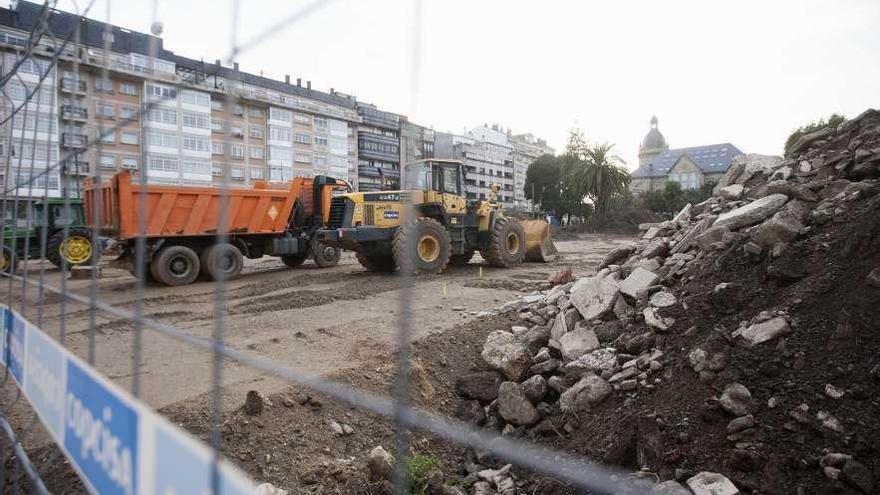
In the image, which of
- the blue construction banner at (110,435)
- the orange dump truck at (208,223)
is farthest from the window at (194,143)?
the orange dump truck at (208,223)

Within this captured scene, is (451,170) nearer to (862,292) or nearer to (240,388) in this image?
(240,388)

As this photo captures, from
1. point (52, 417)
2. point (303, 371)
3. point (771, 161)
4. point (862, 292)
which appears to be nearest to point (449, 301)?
point (303, 371)

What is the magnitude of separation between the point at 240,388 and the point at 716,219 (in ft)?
16.3

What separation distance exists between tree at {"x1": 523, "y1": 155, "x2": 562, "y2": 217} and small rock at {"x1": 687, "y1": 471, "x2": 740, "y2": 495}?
185 feet

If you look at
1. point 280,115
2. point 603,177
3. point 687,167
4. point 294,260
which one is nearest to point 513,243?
point 294,260

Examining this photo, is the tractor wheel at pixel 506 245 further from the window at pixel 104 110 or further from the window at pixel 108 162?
the window at pixel 104 110

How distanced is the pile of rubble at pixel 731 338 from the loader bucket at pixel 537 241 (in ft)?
25.3

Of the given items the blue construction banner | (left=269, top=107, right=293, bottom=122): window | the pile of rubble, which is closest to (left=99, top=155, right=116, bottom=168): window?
the blue construction banner

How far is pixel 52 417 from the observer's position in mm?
1951

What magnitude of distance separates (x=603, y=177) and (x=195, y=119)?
35.8 meters

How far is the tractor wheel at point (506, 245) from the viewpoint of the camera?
12062mm

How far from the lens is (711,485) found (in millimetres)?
2625

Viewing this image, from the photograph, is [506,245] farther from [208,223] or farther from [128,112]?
[128,112]

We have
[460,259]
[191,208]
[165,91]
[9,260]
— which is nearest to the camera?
[165,91]
